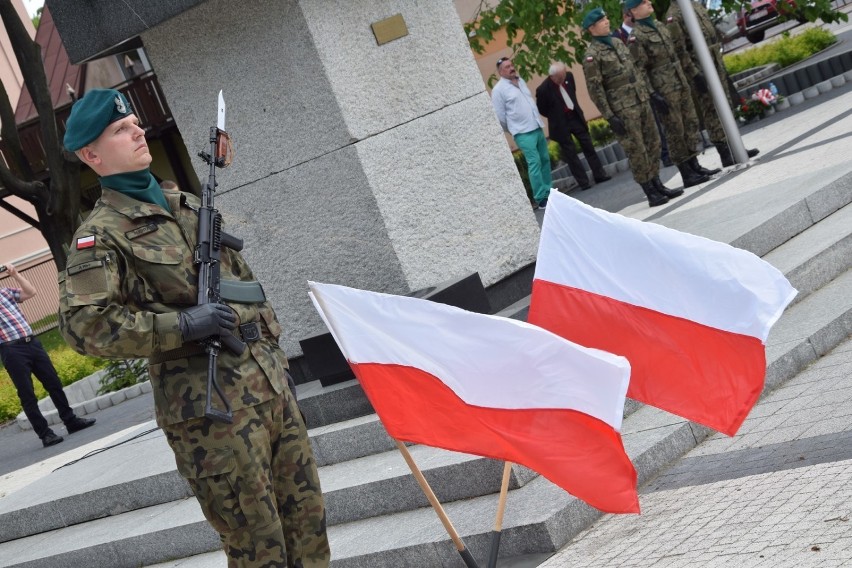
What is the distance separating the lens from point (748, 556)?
4449 mm

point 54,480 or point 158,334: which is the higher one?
point 158,334

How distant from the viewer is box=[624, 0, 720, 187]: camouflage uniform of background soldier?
12.3 m

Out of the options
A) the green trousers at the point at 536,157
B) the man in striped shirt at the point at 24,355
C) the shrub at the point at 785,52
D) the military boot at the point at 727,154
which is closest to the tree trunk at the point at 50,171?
the man in striped shirt at the point at 24,355

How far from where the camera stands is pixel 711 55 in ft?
42.5

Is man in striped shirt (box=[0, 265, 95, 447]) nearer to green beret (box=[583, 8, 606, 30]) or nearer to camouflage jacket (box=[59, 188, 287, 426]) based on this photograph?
green beret (box=[583, 8, 606, 30])

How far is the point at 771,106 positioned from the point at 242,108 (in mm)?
10808

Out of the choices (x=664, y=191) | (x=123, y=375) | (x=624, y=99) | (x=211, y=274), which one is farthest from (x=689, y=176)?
(x=211, y=274)

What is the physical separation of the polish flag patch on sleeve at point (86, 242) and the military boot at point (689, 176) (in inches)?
347

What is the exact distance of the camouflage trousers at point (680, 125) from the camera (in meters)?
12.2

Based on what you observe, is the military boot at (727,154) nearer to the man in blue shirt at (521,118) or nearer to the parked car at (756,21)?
the man in blue shirt at (521,118)

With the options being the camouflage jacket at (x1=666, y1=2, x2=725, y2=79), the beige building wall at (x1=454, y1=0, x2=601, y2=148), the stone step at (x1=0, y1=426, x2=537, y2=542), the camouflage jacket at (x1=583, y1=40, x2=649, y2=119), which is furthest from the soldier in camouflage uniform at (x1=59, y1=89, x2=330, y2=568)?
the beige building wall at (x1=454, y1=0, x2=601, y2=148)

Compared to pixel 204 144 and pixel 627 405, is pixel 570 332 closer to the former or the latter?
pixel 627 405

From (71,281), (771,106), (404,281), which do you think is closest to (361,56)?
(404,281)

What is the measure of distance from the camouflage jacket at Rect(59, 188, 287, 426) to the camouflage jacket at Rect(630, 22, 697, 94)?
8425 mm
